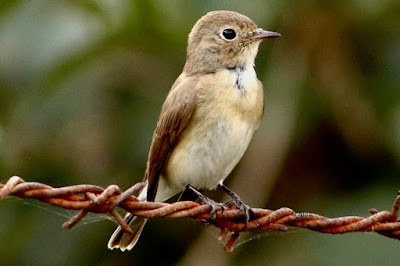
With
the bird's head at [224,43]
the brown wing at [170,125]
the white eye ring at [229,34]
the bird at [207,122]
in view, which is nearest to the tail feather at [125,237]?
the bird at [207,122]

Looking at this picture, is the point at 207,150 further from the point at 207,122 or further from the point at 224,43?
the point at 224,43

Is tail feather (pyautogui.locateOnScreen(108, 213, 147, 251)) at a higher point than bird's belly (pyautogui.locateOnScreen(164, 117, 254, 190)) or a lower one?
lower

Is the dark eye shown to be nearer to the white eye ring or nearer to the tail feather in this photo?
the white eye ring

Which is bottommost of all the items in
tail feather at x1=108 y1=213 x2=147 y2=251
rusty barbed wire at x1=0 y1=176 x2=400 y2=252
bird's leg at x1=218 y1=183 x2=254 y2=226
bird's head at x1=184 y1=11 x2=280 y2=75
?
tail feather at x1=108 y1=213 x2=147 y2=251

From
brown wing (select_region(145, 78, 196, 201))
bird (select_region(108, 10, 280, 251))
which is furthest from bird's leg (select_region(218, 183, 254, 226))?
brown wing (select_region(145, 78, 196, 201))

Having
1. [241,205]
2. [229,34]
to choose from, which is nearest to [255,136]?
[229,34]

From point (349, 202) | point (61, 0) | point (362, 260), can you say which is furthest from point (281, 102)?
point (61, 0)
